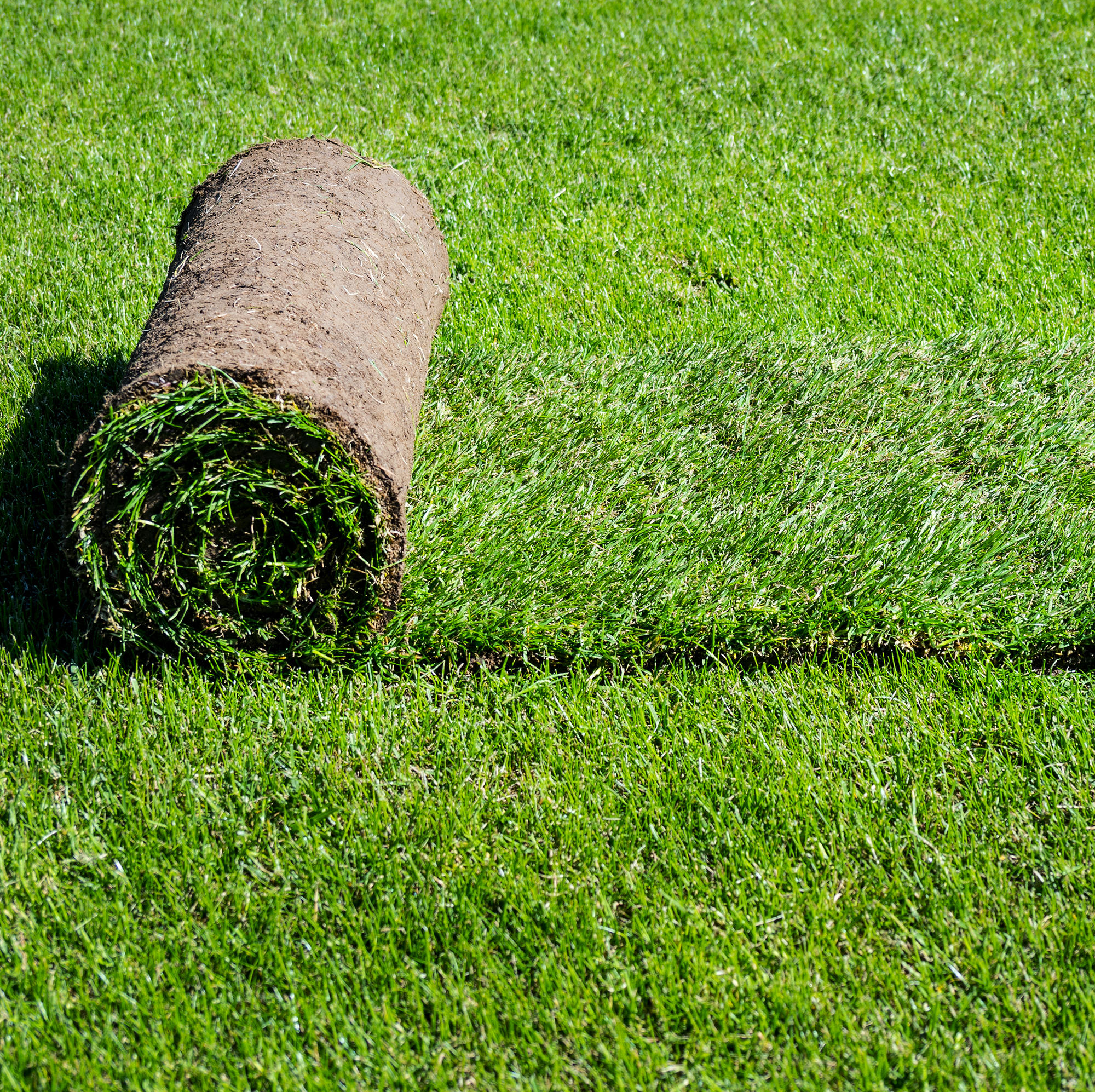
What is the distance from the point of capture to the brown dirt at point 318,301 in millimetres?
2986

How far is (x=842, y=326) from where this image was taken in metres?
5.27

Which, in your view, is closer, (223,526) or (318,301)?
(223,526)

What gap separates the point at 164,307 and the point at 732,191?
4.17 metres

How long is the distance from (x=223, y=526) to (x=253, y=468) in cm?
22

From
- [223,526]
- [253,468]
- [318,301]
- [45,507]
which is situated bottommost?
[45,507]

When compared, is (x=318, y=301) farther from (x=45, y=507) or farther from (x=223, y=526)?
(x=45, y=507)

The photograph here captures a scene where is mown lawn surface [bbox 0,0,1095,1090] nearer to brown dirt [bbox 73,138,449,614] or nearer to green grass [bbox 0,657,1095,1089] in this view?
green grass [bbox 0,657,1095,1089]

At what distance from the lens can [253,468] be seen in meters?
2.98

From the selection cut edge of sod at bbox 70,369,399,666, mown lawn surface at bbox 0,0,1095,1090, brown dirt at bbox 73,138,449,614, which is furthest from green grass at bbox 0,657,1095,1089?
brown dirt at bbox 73,138,449,614

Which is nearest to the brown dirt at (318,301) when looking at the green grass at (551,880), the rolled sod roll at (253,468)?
the rolled sod roll at (253,468)

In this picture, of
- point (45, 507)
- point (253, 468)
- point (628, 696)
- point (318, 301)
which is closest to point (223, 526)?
point (253, 468)

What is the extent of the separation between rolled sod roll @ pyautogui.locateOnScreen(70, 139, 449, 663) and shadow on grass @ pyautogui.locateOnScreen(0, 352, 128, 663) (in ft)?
0.66

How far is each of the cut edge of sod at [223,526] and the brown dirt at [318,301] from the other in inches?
2.3

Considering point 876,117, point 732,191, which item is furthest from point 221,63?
point 876,117
